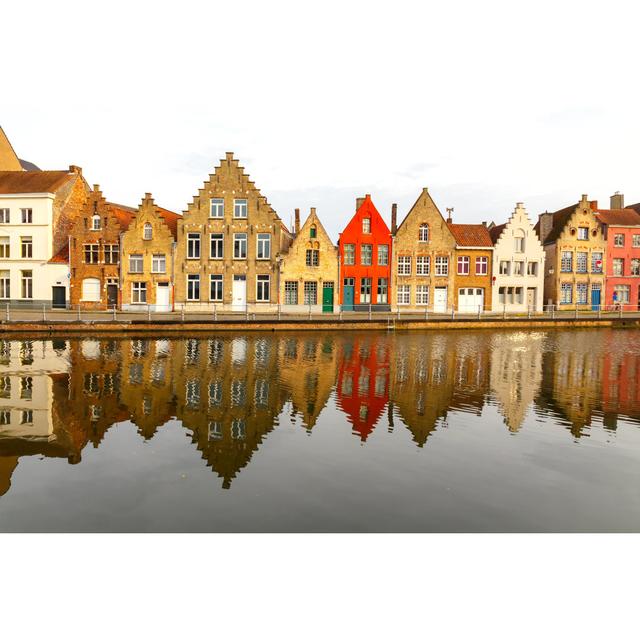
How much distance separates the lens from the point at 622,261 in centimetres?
5262

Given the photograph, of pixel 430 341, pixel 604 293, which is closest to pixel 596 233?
pixel 604 293

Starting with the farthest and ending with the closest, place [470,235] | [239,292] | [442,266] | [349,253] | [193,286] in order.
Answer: [470,235] → [442,266] → [349,253] → [239,292] → [193,286]

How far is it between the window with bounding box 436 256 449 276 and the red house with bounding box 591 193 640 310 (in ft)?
58.6

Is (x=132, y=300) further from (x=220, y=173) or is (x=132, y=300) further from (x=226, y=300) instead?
(x=220, y=173)

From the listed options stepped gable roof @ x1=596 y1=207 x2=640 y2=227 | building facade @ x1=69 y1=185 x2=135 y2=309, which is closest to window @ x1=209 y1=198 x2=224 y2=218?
building facade @ x1=69 y1=185 x2=135 y2=309

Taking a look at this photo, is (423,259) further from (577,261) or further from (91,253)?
(91,253)

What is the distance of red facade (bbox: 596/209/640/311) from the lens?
52.4 meters

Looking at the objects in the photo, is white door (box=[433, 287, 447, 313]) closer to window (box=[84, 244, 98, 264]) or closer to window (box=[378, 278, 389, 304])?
window (box=[378, 278, 389, 304])

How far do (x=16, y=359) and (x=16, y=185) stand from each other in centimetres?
3067

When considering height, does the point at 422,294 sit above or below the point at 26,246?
below

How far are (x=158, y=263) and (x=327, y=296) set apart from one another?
15.2m

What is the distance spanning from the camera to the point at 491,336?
34.1 metres

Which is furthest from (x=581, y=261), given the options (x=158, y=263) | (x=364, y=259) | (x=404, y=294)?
(x=158, y=263)

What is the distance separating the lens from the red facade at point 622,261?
52.4 m
